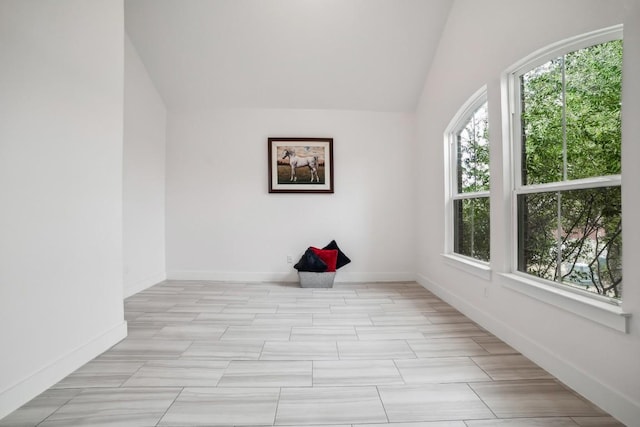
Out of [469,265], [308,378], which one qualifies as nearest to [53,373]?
[308,378]

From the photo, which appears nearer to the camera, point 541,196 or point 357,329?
point 541,196

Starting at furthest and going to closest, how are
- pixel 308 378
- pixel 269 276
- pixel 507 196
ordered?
pixel 269 276
pixel 507 196
pixel 308 378

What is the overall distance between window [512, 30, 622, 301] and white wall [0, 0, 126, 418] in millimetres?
3045

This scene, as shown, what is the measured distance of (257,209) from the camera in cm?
457

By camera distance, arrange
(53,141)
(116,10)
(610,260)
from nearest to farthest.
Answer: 1. (610,260)
2. (53,141)
3. (116,10)

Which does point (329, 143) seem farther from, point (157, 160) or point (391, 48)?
point (157, 160)

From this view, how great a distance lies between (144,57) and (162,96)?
0.57m

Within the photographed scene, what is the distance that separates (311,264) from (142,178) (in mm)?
2447

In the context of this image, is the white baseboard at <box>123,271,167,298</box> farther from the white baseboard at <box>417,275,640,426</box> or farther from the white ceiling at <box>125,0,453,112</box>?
the white baseboard at <box>417,275,640,426</box>

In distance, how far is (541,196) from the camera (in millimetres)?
2143

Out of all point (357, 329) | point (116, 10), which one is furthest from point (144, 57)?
point (357, 329)

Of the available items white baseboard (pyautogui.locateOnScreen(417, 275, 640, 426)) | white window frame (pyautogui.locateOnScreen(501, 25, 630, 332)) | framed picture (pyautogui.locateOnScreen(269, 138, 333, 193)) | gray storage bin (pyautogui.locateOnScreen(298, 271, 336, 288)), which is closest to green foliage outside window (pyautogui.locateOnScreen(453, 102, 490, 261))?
white window frame (pyautogui.locateOnScreen(501, 25, 630, 332))

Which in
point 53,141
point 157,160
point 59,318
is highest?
point 157,160

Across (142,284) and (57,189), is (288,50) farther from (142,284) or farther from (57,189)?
(142,284)
